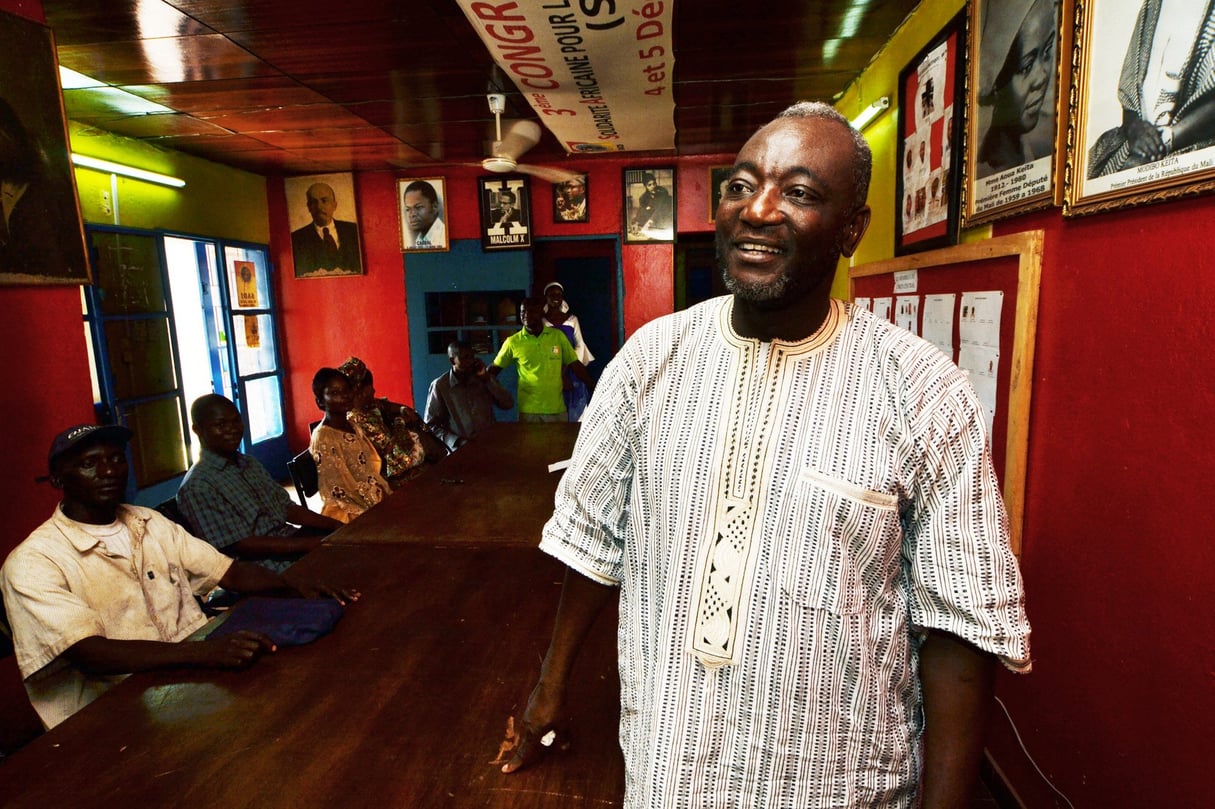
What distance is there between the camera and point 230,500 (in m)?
2.52

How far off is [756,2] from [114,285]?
15.0ft

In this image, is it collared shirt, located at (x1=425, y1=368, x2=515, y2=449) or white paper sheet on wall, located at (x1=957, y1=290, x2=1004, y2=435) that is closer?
white paper sheet on wall, located at (x1=957, y1=290, x2=1004, y2=435)

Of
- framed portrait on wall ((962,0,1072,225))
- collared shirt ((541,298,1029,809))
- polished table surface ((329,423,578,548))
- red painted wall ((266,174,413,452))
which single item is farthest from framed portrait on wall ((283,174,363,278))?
collared shirt ((541,298,1029,809))

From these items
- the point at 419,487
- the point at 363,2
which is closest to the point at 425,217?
the point at 363,2

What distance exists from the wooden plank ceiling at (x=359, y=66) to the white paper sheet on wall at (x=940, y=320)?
1.39m

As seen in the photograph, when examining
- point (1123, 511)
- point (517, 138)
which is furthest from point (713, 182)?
point (1123, 511)

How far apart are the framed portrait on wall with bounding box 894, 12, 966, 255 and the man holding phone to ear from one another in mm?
2756

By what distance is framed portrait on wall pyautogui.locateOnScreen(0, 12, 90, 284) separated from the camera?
213 centimetres

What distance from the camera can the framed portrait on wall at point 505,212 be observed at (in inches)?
235

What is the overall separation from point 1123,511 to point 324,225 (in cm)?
648

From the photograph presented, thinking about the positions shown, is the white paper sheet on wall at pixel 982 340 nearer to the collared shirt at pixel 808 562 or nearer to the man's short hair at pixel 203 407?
the collared shirt at pixel 808 562

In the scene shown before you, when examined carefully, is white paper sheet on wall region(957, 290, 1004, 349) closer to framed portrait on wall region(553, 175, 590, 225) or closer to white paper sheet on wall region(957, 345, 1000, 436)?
white paper sheet on wall region(957, 345, 1000, 436)

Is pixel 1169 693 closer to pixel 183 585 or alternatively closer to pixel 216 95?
pixel 183 585

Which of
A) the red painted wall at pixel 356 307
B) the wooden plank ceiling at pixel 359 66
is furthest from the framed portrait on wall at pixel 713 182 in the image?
the red painted wall at pixel 356 307
